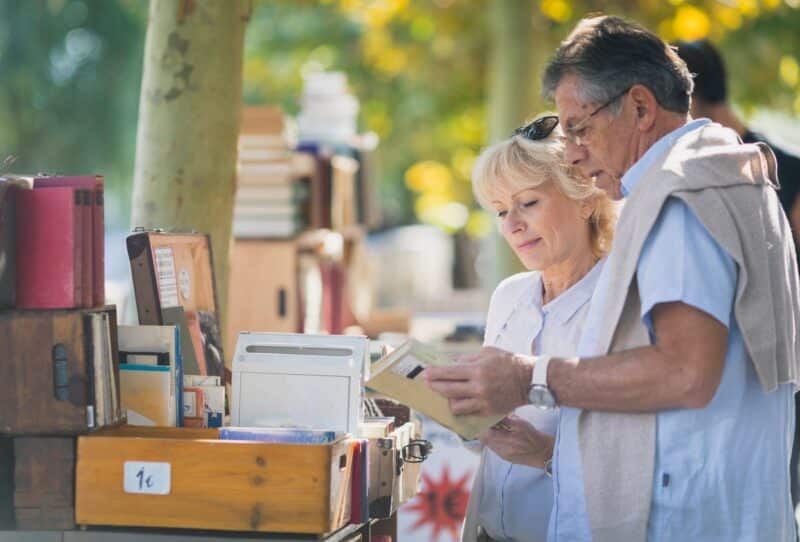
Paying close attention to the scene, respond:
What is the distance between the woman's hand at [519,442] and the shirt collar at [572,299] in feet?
1.04

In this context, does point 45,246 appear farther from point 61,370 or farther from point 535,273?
point 535,273

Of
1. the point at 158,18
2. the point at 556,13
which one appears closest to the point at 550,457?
the point at 158,18

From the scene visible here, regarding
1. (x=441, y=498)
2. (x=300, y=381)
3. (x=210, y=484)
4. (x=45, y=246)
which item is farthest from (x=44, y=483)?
(x=441, y=498)

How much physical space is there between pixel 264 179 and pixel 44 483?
3280 millimetres

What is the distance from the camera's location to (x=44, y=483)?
2.57 m

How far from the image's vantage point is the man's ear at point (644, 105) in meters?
2.59

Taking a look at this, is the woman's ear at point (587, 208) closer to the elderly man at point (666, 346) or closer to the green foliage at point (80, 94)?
the elderly man at point (666, 346)

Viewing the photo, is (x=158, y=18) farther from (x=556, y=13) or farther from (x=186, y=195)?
(x=556, y=13)

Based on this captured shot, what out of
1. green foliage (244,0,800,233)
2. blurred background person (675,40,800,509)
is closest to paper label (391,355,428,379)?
blurred background person (675,40,800,509)

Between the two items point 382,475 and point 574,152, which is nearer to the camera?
point 574,152

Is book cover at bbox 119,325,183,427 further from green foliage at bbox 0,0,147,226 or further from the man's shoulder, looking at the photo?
green foliage at bbox 0,0,147,226

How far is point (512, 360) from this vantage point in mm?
2555

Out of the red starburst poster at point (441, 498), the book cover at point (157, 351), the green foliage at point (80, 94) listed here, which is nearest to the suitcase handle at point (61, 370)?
the book cover at point (157, 351)

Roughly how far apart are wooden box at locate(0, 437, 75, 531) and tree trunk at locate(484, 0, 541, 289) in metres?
5.95
